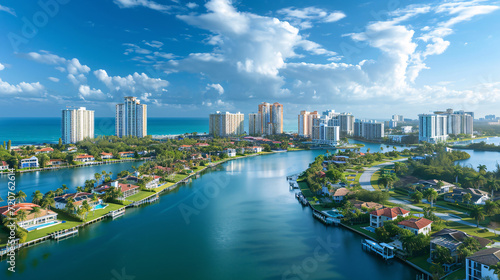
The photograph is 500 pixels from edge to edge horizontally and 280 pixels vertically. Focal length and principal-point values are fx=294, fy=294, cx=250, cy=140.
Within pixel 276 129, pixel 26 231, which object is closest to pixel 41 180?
pixel 26 231

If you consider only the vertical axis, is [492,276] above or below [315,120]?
below

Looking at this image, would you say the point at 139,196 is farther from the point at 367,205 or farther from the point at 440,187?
the point at 440,187

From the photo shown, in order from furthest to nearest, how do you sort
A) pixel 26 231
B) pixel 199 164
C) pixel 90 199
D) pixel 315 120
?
pixel 315 120, pixel 199 164, pixel 90 199, pixel 26 231

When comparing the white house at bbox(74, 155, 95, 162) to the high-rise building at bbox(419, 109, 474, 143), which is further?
the high-rise building at bbox(419, 109, 474, 143)

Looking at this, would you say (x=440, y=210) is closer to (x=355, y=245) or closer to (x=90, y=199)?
(x=355, y=245)

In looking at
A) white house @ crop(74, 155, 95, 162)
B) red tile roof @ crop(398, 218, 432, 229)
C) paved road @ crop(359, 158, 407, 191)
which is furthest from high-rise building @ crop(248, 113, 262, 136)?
red tile roof @ crop(398, 218, 432, 229)

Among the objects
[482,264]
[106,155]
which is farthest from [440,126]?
Answer: [106,155]

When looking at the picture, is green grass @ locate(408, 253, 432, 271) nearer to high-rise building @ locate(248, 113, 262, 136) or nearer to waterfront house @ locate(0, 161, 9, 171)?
waterfront house @ locate(0, 161, 9, 171)

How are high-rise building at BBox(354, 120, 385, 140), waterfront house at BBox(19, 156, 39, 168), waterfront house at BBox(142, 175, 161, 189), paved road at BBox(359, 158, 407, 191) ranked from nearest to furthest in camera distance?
paved road at BBox(359, 158, 407, 191), waterfront house at BBox(142, 175, 161, 189), waterfront house at BBox(19, 156, 39, 168), high-rise building at BBox(354, 120, 385, 140)
